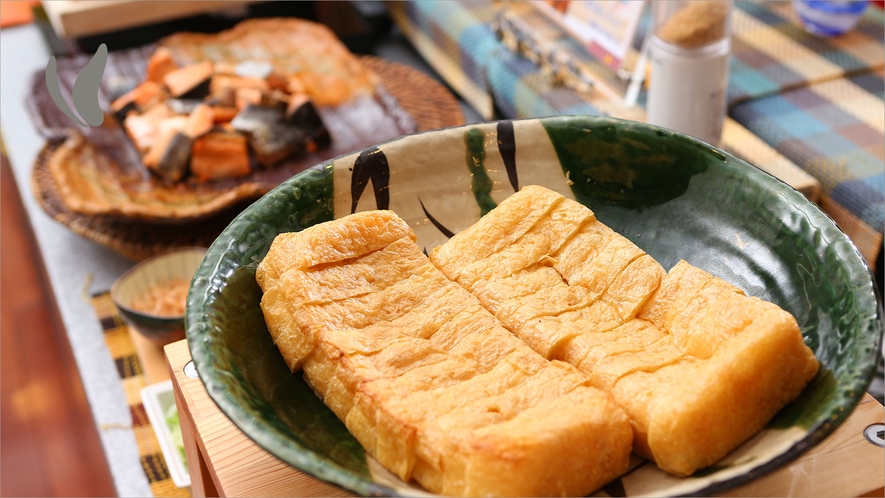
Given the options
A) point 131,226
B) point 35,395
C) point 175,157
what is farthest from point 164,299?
point 35,395

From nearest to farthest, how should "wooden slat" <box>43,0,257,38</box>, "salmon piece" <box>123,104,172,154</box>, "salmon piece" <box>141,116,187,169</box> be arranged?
"salmon piece" <box>141,116,187,169</box> → "salmon piece" <box>123,104,172,154</box> → "wooden slat" <box>43,0,257,38</box>

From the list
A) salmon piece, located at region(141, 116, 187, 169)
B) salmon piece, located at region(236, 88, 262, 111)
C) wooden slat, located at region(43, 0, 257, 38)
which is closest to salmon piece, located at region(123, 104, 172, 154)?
salmon piece, located at region(141, 116, 187, 169)

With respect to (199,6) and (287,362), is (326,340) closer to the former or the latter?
(287,362)

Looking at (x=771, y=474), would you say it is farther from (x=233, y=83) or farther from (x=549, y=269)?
(x=233, y=83)

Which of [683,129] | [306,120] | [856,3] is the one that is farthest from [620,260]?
[856,3]

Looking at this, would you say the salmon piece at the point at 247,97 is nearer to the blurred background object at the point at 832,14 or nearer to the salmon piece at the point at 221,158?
the salmon piece at the point at 221,158

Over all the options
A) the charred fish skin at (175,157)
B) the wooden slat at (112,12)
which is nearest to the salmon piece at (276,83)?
the charred fish skin at (175,157)

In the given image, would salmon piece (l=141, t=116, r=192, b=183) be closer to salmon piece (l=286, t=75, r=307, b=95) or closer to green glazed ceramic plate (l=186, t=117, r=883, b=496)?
salmon piece (l=286, t=75, r=307, b=95)
